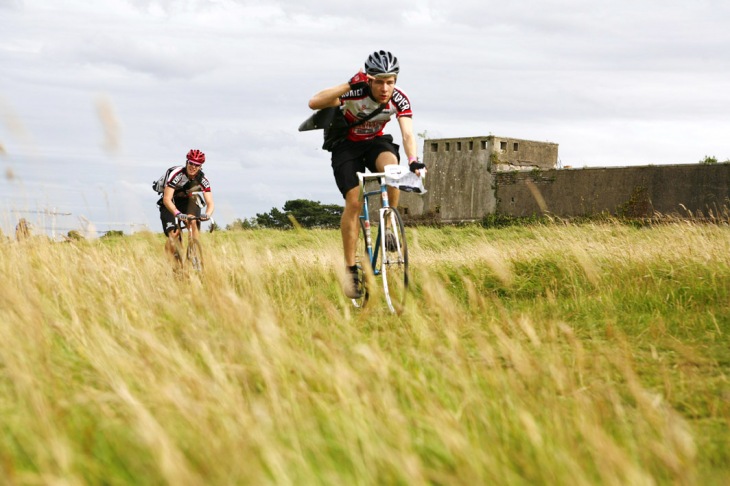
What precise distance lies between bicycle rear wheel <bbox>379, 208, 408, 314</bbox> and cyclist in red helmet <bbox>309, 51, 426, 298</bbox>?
2.4 inches

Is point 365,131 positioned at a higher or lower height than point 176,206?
higher

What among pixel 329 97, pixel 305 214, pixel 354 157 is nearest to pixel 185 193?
pixel 354 157

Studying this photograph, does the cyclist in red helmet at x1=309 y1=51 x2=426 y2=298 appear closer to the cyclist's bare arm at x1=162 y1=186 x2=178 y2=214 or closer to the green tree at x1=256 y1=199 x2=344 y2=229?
the cyclist's bare arm at x1=162 y1=186 x2=178 y2=214

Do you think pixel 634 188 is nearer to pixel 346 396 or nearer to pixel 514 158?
pixel 514 158

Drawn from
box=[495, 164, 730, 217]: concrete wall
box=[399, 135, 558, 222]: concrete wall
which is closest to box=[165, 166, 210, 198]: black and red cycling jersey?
box=[495, 164, 730, 217]: concrete wall

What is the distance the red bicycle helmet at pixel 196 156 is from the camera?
10.0 metres

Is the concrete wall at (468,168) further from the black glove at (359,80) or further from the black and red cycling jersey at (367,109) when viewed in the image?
the black glove at (359,80)

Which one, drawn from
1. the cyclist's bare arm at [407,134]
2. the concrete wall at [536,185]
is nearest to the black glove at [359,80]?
the cyclist's bare arm at [407,134]

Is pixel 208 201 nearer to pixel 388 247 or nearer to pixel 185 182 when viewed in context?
pixel 185 182

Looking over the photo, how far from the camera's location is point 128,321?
14.8 ft

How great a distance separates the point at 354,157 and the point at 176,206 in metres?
4.27

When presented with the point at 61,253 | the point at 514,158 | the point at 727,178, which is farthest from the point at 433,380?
the point at 514,158

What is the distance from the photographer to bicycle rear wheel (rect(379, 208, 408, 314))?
263 inches

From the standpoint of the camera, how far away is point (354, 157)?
7180 mm
